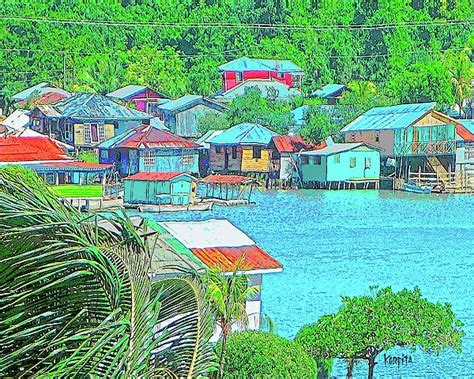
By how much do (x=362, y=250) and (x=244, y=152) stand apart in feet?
27.0

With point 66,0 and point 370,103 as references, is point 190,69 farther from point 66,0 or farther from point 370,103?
point 370,103

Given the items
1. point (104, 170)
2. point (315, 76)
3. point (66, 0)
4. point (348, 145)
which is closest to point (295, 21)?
point (315, 76)

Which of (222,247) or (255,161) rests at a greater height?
(222,247)

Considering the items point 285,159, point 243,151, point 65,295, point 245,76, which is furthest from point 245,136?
point 65,295

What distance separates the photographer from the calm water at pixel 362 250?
307 inches

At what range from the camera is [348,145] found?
19750mm

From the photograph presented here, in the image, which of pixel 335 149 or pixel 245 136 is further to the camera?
pixel 245 136

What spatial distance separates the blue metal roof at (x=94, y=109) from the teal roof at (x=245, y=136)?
6.37 feet

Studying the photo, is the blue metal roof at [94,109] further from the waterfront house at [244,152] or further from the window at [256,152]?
the window at [256,152]

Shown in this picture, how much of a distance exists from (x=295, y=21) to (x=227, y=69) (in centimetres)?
728

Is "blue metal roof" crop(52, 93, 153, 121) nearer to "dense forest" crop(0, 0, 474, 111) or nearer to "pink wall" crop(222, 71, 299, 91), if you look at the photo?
"dense forest" crop(0, 0, 474, 111)

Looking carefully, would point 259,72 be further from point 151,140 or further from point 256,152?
point 151,140

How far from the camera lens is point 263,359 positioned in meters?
4.28
